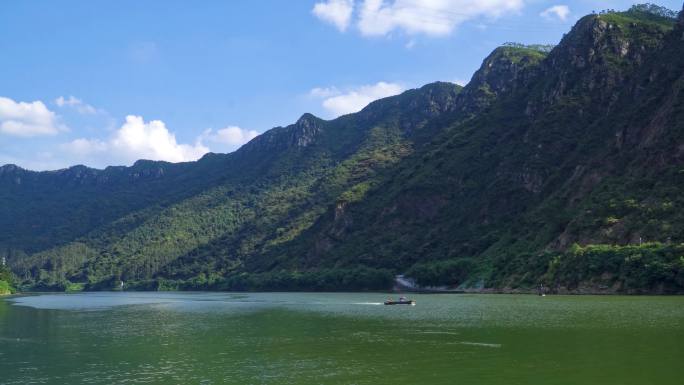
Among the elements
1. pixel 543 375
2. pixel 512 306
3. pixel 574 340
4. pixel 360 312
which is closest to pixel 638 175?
pixel 512 306

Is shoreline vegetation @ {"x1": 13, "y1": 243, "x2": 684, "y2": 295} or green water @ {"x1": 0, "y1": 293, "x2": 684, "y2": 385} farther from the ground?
shoreline vegetation @ {"x1": 13, "y1": 243, "x2": 684, "y2": 295}

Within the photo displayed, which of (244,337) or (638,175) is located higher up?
(638,175)

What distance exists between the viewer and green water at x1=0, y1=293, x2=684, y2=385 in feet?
140

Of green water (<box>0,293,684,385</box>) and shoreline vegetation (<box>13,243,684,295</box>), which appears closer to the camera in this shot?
green water (<box>0,293,684,385</box>)

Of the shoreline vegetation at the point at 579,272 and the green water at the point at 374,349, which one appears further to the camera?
the shoreline vegetation at the point at 579,272

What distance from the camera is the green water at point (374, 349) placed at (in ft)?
140

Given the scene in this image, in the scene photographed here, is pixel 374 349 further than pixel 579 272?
No

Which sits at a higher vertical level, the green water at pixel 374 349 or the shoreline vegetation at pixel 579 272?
the shoreline vegetation at pixel 579 272

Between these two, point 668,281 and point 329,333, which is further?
point 668,281

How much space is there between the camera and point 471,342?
5731 centimetres

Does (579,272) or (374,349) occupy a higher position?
(579,272)

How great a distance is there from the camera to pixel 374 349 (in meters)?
56.0

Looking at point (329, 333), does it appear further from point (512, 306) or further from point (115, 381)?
point (512, 306)

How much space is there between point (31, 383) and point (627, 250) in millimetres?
111183
